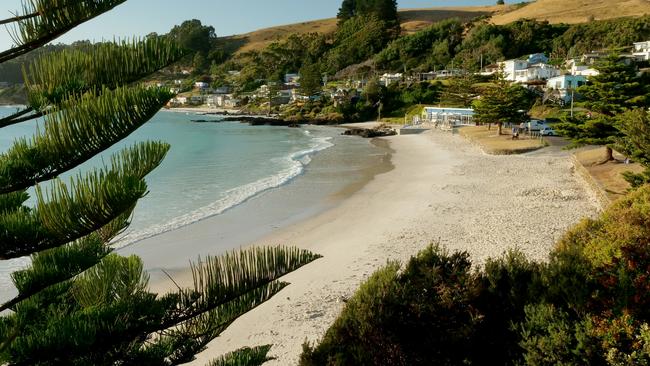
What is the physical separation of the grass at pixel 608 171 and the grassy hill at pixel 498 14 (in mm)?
70021

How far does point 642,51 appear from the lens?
174ft

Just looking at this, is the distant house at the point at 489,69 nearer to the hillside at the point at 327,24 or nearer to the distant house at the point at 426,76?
the distant house at the point at 426,76

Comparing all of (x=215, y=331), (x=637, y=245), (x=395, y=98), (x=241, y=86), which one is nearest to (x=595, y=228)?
(x=637, y=245)

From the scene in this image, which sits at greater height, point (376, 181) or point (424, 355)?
point (424, 355)

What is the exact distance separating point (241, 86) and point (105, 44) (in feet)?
321

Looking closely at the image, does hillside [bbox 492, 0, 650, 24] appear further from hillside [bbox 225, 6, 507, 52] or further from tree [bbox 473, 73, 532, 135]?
tree [bbox 473, 73, 532, 135]

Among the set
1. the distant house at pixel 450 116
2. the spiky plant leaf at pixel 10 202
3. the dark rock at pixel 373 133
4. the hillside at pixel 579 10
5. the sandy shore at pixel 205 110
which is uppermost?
the hillside at pixel 579 10

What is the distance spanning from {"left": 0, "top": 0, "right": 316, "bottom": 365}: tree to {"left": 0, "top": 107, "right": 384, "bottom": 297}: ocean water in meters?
4.99

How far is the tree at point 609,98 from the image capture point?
17.6 metres

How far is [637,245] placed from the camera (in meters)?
5.46

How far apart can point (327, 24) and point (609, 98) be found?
123 m

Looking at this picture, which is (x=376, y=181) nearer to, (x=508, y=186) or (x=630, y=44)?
(x=508, y=186)

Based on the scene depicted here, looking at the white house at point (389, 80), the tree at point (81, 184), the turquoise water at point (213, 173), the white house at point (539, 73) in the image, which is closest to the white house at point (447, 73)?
the white house at point (389, 80)

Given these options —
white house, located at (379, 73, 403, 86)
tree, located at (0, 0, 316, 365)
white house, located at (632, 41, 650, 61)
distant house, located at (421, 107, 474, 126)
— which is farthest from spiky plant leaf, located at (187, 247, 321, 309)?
white house, located at (379, 73, 403, 86)
